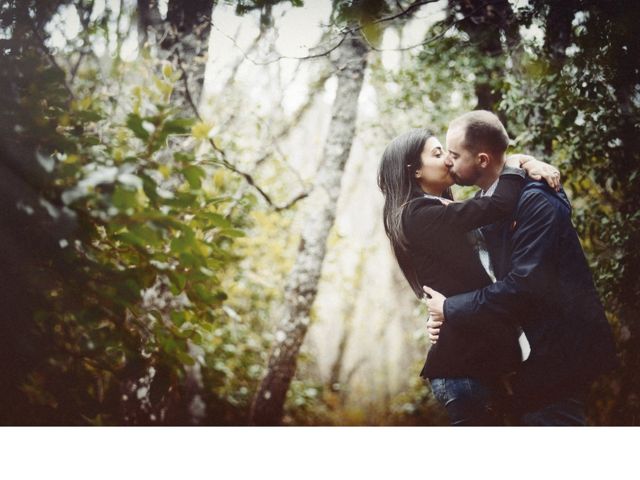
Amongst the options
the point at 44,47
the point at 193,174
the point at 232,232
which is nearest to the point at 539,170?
the point at 232,232

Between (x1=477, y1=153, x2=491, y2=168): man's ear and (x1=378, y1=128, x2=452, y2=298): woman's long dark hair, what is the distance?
17cm

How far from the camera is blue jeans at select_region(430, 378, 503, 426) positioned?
1943mm

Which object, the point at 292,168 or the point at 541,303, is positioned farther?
the point at 292,168

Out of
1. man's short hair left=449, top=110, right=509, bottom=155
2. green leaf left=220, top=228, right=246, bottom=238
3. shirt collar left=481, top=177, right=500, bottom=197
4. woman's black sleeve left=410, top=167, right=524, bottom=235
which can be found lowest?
green leaf left=220, top=228, right=246, bottom=238

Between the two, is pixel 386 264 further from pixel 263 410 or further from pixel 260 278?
pixel 263 410

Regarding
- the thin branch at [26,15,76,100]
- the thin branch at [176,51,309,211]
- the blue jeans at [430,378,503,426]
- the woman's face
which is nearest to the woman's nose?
the woman's face

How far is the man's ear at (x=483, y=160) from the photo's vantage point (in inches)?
81.4

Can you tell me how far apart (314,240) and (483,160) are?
28.8 inches

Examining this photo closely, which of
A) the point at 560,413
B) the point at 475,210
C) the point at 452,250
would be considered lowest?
the point at 560,413

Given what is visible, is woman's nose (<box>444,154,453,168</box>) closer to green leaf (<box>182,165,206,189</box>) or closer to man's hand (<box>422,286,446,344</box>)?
man's hand (<box>422,286,446,344</box>)

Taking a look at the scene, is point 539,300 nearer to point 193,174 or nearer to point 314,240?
point 314,240

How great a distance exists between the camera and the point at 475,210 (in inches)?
77.0

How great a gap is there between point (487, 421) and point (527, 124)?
3.92 feet
